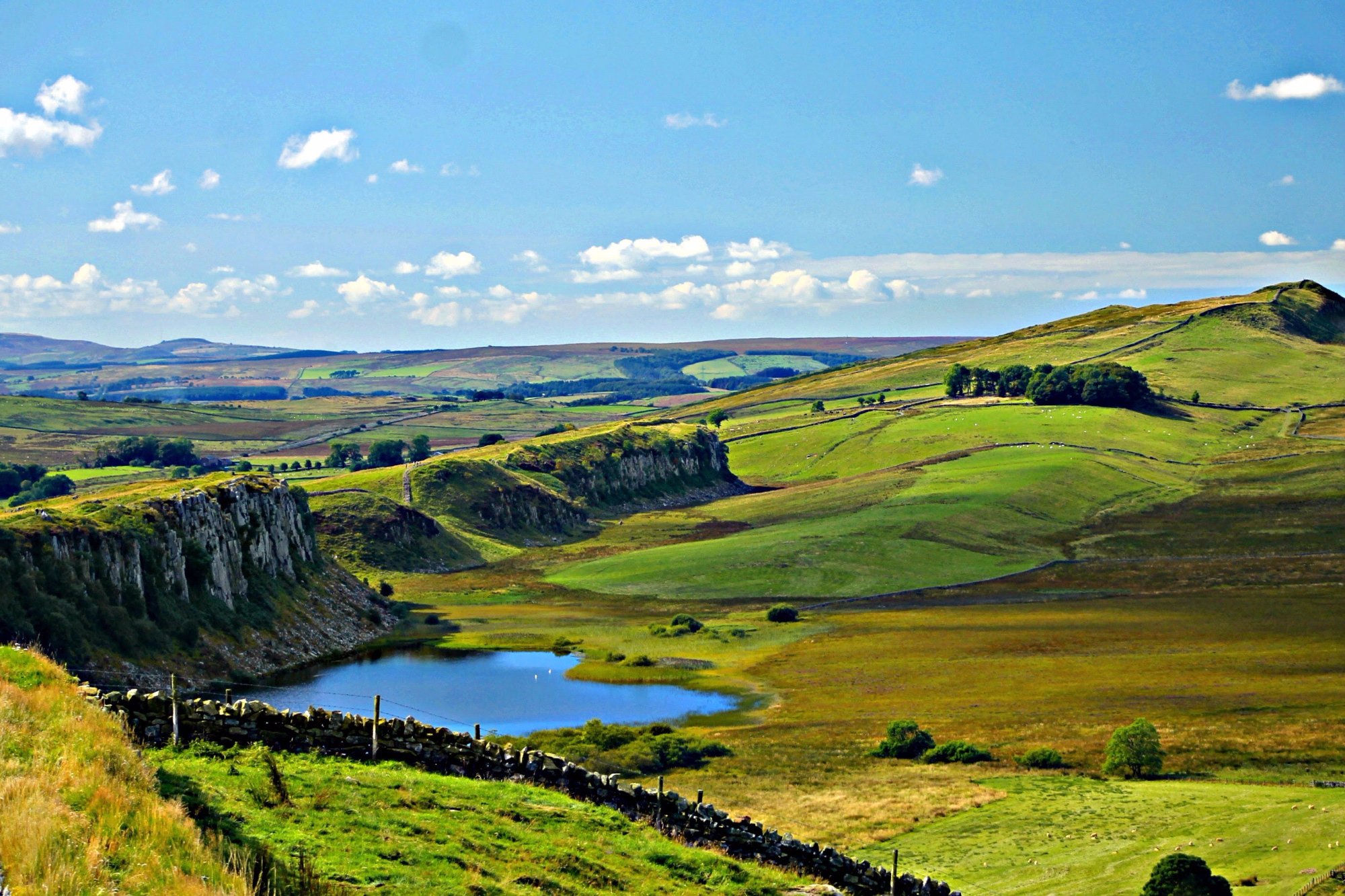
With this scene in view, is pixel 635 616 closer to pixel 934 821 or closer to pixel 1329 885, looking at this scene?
pixel 934 821

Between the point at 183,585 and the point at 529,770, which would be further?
the point at 183,585

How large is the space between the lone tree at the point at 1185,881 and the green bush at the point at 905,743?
29281 millimetres

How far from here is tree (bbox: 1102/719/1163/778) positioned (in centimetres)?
5909

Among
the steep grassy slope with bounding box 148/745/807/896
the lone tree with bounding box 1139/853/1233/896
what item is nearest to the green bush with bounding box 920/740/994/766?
the lone tree with bounding box 1139/853/1233/896

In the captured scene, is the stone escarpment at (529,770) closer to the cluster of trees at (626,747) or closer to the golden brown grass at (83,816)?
the golden brown grass at (83,816)

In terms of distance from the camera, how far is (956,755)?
64000 millimetres

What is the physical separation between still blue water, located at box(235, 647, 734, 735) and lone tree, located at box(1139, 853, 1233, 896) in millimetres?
41680

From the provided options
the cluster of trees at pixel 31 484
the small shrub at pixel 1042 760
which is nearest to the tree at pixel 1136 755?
the small shrub at pixel 1042 760

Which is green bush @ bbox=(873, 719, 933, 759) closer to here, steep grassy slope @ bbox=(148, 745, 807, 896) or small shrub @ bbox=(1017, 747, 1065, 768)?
small shrub @ bbox=(1017, 747, 1065, 768)

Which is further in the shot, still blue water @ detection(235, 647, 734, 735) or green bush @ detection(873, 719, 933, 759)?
still blue water @ detection(235, 647, 734, 735)

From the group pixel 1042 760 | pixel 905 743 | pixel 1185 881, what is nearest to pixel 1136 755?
pixel 1042 760

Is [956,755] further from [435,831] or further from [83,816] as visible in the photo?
[83,816]

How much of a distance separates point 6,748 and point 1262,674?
84.8m

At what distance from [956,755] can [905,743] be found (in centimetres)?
282
